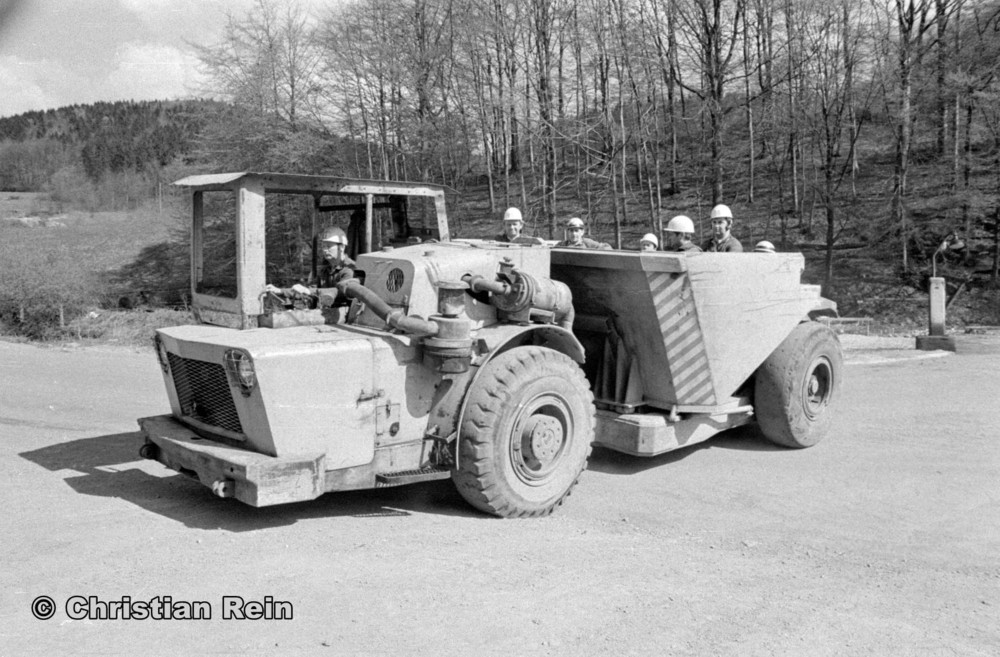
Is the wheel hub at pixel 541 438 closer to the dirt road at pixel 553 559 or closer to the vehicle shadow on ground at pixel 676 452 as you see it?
the dirt road at pixel 553 559

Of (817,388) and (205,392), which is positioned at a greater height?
(205,392)

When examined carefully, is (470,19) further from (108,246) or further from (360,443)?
(360,443)

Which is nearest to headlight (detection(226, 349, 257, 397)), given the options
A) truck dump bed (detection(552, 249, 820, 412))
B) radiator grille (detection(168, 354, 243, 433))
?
radiator grille (detection(168, 354, 243, 433))

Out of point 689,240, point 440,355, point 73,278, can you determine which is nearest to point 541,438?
point 440,355

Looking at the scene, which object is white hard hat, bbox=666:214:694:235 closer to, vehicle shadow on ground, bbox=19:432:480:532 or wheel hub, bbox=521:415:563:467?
wheel hub, bbox=521:415:563:467

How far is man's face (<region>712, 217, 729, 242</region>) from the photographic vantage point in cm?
841

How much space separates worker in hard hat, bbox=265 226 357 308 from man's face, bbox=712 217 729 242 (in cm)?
358

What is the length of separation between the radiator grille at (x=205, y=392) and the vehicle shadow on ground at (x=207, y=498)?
549 mm

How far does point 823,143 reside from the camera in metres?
26.7

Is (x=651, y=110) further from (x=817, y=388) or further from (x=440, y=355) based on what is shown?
(x=440, y=355)

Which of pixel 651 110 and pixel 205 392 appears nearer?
pixel 205 392

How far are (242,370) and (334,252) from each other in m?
1.64

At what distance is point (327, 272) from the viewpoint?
650 cm

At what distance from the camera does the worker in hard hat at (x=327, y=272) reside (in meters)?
6.12
